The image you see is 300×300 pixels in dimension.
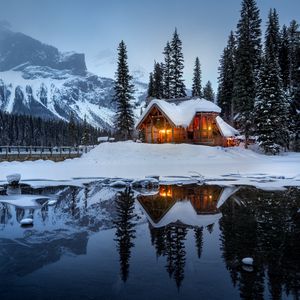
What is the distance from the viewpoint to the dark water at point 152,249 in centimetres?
723

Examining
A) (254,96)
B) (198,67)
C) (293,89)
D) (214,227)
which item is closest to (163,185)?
(214,227)

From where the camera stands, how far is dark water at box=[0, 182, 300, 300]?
723 centimetres

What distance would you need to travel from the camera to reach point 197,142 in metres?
45.9

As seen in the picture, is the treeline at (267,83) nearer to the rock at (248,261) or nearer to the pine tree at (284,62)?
the pine tree at (284,62)

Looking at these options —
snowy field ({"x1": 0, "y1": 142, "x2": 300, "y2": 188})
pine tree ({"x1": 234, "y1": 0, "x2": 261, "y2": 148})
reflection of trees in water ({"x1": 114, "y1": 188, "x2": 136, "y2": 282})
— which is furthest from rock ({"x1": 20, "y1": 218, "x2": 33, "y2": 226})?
pine tree ({"x1": 234, "y1": 0, "x2": 261, "y2": 148})

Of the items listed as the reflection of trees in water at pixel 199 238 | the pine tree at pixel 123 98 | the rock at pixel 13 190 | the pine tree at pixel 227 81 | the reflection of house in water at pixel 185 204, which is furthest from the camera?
the pine tree at pixel 227 81

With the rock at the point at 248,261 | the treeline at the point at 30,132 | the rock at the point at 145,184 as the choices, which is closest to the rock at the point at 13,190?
the rock at the point at 145,184

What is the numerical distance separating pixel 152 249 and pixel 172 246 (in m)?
0.61

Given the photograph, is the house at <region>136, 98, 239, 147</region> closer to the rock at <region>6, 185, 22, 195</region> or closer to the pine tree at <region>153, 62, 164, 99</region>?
the pine tree at <region>153, 62, 164, 99</region>

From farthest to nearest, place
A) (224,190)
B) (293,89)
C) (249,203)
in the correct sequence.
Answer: (293,89), (224,190), (249,203)

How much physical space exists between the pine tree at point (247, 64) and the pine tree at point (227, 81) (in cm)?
1041

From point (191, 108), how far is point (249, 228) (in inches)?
1351

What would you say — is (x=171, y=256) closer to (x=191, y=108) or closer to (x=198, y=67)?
(x=191, y=108)

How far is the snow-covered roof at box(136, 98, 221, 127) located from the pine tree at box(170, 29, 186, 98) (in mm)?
12807
